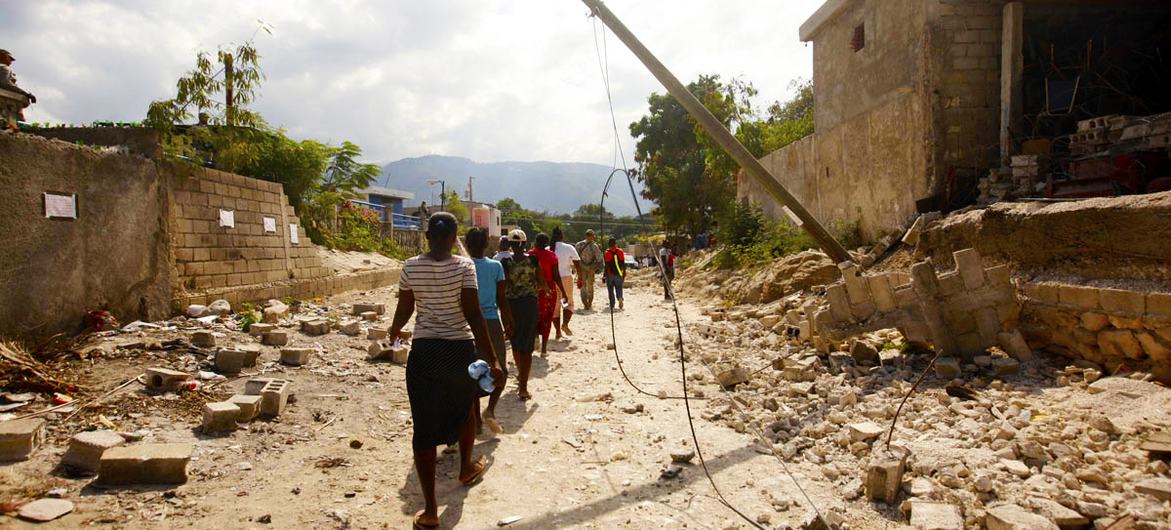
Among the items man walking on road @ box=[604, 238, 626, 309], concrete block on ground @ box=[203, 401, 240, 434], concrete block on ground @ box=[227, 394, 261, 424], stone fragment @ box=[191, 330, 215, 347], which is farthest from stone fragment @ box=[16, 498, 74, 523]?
man walking on road @ box=[604, 238, 626, 309]

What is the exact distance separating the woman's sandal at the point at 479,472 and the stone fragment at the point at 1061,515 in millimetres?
3038

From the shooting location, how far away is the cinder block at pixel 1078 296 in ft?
15.9

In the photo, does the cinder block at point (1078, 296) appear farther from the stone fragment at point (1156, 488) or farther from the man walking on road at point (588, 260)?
the man walking on road at point (588, 260)

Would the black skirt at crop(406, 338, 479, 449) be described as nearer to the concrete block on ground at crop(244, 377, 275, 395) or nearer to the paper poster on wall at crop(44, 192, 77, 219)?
the concrete block on ground at crop(244, 377, 275, 395)

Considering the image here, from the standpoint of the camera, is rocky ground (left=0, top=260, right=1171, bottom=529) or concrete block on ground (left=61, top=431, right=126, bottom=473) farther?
concrete block on ground (left=61, top=431, right=126, bottom=473)

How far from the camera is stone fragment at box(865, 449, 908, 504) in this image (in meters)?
3.35

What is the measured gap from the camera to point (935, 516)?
3.03 m

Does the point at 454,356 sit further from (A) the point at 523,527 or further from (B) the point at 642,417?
(B) the point at 642,417

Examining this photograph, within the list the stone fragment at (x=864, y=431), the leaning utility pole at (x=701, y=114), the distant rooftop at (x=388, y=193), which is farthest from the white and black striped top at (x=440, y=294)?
the distant rooftop at (x=388, y=193)

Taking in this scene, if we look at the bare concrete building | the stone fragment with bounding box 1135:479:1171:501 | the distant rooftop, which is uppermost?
the distant rooftop

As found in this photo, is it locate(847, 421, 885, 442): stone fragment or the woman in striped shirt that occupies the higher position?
the woman in striped shirt

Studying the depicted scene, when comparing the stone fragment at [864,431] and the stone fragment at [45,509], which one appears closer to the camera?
the stone fragment at [45,509]

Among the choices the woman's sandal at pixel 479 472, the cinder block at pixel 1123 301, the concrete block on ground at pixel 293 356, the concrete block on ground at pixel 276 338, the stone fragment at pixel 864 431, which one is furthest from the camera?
the concrete block on ground at pixel 276 338

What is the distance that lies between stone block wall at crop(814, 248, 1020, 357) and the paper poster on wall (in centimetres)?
801
